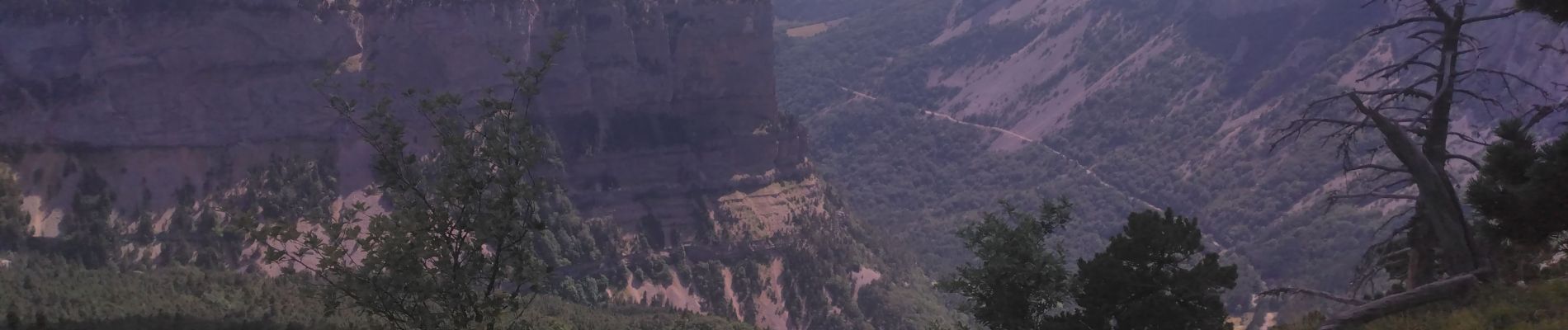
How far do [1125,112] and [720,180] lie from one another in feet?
199

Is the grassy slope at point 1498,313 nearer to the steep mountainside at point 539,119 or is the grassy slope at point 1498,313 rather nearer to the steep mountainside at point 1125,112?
the steep mountainside at point 539,119

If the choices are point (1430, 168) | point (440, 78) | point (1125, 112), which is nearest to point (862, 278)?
point (440, 78)

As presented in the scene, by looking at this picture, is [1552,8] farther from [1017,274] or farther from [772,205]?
[772,205]

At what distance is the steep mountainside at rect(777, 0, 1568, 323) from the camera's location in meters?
98.8

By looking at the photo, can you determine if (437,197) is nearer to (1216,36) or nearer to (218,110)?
(218,110)

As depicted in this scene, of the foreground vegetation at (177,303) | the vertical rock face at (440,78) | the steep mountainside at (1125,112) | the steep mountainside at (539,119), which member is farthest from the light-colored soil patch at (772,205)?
the foreground vegetation at (177,303)

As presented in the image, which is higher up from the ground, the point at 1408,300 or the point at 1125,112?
the point at 1125,112

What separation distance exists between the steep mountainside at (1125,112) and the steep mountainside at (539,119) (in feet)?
81.1

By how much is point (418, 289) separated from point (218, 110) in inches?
2726

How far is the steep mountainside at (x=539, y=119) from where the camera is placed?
72.8 meters

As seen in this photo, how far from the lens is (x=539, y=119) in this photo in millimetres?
95125

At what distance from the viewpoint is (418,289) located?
16.1m

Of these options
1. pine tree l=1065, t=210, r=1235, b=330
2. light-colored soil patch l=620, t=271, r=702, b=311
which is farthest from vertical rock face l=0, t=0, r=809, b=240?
pine tree l=1065, t=210, r=1235, b=330

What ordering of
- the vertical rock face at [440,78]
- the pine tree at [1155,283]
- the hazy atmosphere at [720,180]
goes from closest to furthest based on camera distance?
the hazy atmosphere at [720,180], the pine tree at [1155,283], the vertical rock face at [440,78]
